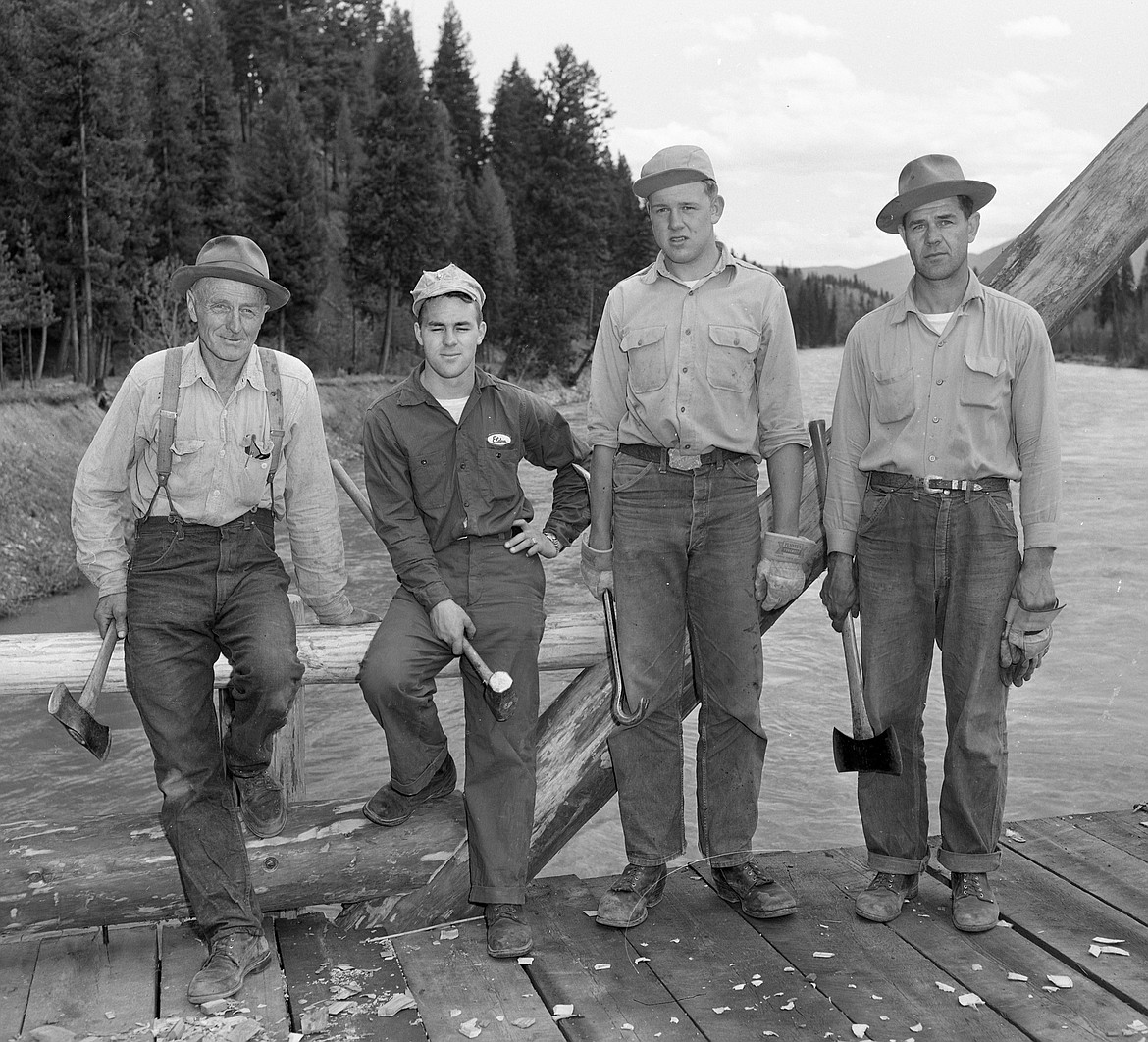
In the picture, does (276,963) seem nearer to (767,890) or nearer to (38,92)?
(767,890)

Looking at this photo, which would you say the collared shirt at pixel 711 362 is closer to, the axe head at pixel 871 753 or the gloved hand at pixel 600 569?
the gloved hand at pixel 600 569

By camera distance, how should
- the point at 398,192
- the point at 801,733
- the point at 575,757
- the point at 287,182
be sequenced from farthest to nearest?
the point at 398,192 < the point at 287,182 < the point at 801,733 < the point at 575,757

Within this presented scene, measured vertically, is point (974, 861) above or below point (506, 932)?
above

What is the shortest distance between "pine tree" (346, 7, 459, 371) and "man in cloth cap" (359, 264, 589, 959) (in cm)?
4564

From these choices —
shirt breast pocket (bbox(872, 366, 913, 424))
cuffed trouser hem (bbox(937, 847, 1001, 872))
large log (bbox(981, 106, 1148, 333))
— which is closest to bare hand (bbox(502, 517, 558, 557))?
shirt breast pocket (bbox(872, 366, 913, 424))

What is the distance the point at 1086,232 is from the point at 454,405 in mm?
2129

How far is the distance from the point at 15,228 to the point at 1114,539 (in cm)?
3016

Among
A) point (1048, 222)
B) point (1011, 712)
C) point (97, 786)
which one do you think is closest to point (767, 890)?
point (1048, 222)

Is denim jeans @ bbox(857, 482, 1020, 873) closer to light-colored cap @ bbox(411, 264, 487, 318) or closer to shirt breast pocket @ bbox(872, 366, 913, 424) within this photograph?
shirt breast pocket @ bbox(872, 366, 913, 424)

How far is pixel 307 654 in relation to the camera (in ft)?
12.7

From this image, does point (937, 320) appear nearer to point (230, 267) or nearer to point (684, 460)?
point (684, 460)

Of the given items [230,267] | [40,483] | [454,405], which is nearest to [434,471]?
[454,405]

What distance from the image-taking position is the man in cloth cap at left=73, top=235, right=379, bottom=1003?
11.4 feet

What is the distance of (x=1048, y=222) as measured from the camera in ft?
13.8
